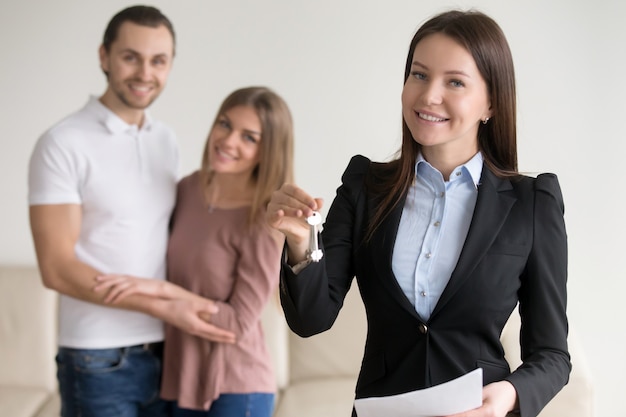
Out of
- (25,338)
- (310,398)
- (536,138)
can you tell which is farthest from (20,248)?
(536,138)

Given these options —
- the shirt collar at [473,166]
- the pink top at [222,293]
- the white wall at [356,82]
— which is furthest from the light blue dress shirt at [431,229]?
the white wall at [356,82]

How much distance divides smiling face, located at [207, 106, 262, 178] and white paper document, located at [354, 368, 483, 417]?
119 cm

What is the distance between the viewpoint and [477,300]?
114cm

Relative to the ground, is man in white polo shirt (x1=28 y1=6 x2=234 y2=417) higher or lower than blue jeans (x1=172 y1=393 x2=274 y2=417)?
higher

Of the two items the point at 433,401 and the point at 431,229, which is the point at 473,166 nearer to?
the point at 431,229

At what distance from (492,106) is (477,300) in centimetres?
33

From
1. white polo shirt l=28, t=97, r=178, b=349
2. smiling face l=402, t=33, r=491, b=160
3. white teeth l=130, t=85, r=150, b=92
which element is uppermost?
smiling face l=402, t=33, r=491, b=160

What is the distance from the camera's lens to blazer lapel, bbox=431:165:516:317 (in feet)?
3.76

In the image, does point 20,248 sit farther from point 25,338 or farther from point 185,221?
point 185,221

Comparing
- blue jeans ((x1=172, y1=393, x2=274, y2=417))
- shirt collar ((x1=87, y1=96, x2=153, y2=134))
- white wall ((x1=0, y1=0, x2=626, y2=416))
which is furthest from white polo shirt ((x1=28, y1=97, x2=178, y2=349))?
white wall ((x1=0, y1=0, x2=626, y2=416))

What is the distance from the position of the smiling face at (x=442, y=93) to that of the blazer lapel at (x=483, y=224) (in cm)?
11

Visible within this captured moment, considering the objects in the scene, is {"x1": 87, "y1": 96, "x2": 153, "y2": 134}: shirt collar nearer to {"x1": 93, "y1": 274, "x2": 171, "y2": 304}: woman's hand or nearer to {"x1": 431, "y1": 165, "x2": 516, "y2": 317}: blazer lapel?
{"x1": 93, "y1": 274, "x2": 171, "y2": 304}: woman's hand

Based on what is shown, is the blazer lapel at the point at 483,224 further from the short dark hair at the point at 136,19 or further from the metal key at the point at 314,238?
the short dark hair at the point at 136,19

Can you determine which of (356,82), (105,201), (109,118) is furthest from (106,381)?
(356,82)
